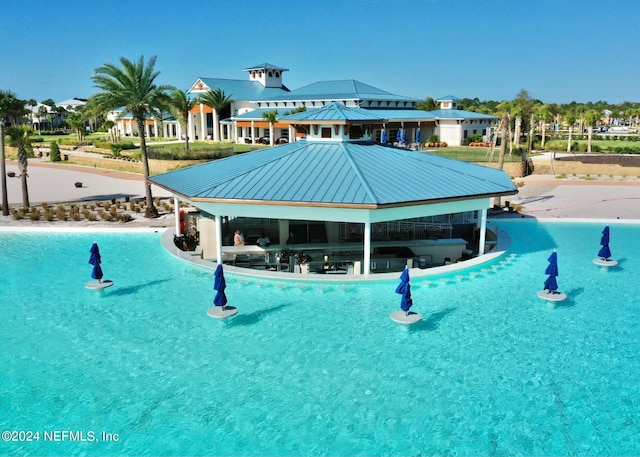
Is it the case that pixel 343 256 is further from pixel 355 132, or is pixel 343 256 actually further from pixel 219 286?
pixel 355 132

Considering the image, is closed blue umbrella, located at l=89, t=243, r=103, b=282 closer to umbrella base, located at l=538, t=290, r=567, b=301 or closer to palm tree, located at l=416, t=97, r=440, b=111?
umbrella base, located at l=538, t=290, r=567, b=301

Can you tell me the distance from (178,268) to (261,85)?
2853 inches

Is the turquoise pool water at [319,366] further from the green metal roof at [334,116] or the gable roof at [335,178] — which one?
the green metal roof at [334,116]

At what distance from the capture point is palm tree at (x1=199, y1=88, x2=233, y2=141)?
79381 mm

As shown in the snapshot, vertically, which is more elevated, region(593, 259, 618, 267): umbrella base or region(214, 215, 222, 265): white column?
region(214, 215, 222, 265): white column

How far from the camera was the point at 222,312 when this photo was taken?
1753cm

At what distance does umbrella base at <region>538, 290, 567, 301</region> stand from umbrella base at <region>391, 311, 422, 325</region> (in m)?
5.36

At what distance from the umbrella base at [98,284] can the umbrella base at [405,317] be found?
37.2ft

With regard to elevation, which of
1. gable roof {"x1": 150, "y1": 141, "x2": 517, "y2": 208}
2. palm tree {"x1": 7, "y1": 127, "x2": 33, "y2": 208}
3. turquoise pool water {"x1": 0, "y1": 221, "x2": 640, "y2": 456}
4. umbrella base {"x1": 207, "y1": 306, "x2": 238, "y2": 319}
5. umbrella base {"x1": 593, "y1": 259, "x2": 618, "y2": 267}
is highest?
palm tree {"x1": 7, "y1": 127, "x2": 33, "y2": 208}

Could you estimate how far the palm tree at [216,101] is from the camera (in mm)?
79381

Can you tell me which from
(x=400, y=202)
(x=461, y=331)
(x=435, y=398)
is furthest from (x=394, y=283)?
(x=435, y=398)

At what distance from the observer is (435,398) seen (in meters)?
12.8

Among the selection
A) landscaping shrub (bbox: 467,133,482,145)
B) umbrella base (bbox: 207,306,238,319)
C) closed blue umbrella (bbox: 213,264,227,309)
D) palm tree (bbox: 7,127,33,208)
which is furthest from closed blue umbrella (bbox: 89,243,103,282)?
landscaping shrub (bbox: 467,133,482,145)

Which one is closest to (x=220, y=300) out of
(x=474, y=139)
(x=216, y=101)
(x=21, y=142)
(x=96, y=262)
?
(x=96, y=262)
